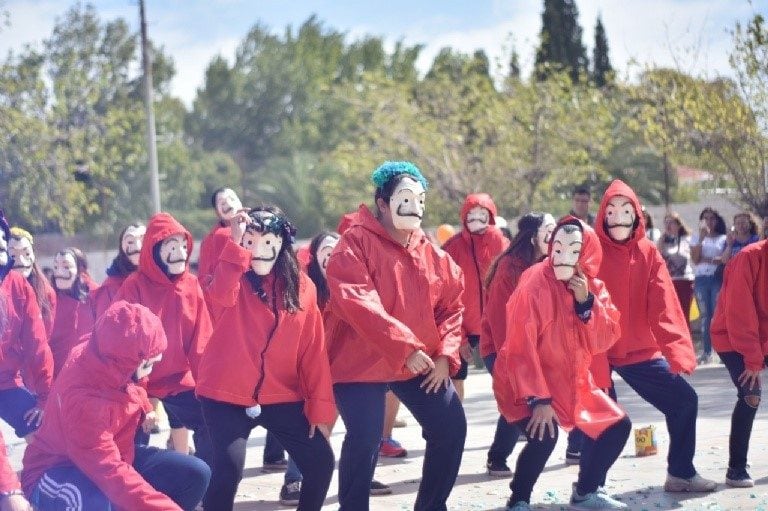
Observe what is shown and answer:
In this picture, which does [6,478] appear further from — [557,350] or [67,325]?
[67,325]

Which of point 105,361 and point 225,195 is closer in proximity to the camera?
point 105,361

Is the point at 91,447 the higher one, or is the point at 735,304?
the point at 735,304

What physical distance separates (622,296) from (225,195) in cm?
321

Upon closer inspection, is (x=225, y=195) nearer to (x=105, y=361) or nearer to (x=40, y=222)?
(x=105, y=361)

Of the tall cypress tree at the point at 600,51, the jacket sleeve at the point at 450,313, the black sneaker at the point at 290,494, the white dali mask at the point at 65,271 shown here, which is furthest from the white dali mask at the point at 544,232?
the tall cypress tree at the point at 600,51

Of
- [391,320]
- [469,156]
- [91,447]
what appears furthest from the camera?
[469,156]

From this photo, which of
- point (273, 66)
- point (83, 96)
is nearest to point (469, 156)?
point (83, 96)

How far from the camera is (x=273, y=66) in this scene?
60844 mm

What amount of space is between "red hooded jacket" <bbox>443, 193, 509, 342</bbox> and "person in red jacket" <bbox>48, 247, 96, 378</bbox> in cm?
283

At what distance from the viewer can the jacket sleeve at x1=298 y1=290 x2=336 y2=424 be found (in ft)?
21.2

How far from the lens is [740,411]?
25.9 feet

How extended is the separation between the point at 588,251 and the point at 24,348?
3592 mm

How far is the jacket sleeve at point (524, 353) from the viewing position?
22.9 ft

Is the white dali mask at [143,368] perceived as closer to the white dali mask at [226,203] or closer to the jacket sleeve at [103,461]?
the jacket sleeve at [103,461]
